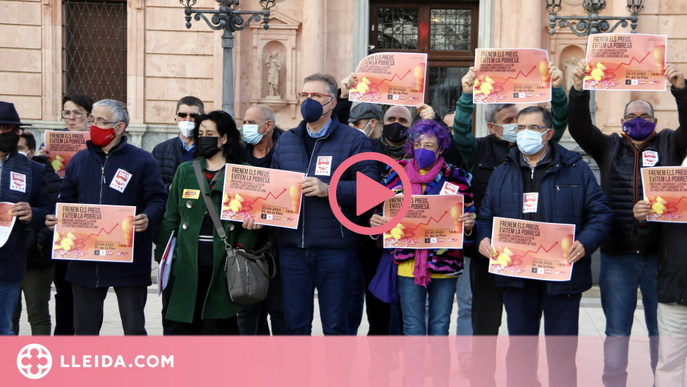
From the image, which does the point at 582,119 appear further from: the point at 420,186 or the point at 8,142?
the point at 8,142

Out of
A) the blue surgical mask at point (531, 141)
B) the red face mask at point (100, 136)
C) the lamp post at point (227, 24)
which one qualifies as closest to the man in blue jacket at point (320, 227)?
the blue surgical mask at point (531, 141)

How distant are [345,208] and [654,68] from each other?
2354 mm

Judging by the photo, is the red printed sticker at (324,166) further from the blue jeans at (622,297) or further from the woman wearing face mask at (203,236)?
the blue jeans at (622,297)

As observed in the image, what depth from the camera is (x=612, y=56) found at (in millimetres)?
4691

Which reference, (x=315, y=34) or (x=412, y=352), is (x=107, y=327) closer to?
(x=412, y=352)

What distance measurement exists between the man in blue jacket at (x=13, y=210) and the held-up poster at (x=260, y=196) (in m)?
1.41

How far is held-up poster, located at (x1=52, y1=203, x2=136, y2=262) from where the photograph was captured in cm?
470

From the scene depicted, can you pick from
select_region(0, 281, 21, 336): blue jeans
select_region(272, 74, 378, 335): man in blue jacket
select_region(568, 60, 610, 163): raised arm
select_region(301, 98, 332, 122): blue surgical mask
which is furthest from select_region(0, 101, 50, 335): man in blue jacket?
select_region(568, 60, 610, 163): raised arm

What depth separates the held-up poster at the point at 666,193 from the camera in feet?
14.5

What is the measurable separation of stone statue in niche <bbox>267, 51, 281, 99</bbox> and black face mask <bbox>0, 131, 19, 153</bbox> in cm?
1012

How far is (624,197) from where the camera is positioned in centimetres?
478

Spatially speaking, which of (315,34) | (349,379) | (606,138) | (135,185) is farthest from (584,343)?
(315,34)

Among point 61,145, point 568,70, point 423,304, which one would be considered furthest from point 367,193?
point 568,70

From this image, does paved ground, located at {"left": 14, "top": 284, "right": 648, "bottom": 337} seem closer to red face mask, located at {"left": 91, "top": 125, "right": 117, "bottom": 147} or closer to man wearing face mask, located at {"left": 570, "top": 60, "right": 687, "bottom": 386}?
man wearing face mask, located at {"left": 570, "top": 60, "right": 687, "bottom": 386}
